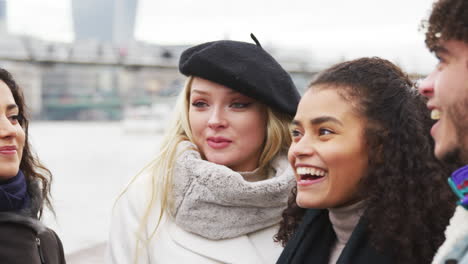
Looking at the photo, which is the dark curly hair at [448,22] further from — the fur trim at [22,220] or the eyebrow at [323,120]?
the fur trim at [22,220]

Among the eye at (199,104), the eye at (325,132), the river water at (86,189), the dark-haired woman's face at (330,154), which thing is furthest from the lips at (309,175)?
the river water at (86,189)

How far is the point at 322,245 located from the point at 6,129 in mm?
1214

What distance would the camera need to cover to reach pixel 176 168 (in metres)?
2.28

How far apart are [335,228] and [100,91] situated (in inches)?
3775

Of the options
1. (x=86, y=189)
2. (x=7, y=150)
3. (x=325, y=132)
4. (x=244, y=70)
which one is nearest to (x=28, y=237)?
(x=7, y=150)

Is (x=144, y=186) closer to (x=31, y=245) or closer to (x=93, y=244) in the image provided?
(x=31, y=245)

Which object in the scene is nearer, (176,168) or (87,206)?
(176,168)

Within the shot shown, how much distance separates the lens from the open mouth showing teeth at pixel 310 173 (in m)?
1.73

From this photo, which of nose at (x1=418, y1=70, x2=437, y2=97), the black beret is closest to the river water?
the black beret

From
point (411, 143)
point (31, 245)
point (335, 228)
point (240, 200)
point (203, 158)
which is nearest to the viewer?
point (411, 143)

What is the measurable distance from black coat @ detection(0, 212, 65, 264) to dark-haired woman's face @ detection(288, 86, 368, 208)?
104cm

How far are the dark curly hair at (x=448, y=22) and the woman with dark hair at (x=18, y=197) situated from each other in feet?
4.94

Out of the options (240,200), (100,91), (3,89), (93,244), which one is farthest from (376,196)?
(100,91)

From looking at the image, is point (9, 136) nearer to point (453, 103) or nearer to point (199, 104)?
point (199, 104)
